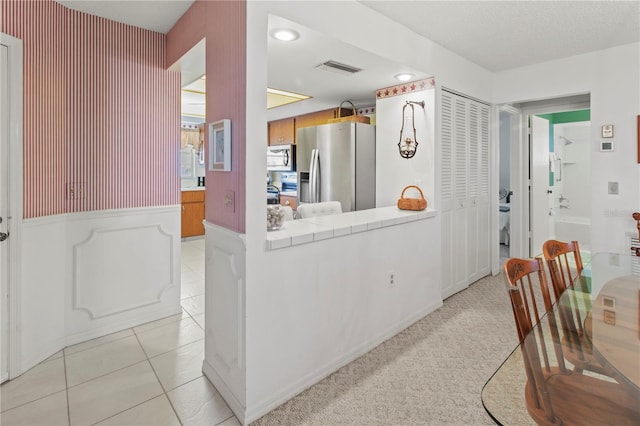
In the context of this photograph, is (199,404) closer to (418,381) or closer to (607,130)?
(418,381)

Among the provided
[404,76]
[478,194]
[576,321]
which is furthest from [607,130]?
[576,321]

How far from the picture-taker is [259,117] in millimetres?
1782

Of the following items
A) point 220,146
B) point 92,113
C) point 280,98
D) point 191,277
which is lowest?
point 191,277

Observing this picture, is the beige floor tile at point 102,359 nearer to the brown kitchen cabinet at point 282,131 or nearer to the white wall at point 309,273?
the white wall at point 309,273

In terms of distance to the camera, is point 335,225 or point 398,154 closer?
point 335,225

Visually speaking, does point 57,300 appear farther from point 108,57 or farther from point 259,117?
point 259,117

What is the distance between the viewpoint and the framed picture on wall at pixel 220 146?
1.86 meters

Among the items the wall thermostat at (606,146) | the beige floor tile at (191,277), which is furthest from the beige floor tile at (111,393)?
the wall thermostat at (606,146)

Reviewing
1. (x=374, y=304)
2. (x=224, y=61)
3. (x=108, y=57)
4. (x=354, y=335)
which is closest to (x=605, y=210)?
(x=374, y=304)

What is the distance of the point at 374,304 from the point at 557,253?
1184 mm

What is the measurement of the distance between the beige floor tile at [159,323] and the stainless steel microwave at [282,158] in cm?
330

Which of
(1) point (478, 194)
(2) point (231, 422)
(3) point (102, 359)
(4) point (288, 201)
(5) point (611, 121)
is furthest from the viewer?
(4) point (288, 201)

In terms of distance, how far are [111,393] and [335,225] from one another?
5.43 ft

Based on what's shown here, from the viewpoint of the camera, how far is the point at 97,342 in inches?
102
